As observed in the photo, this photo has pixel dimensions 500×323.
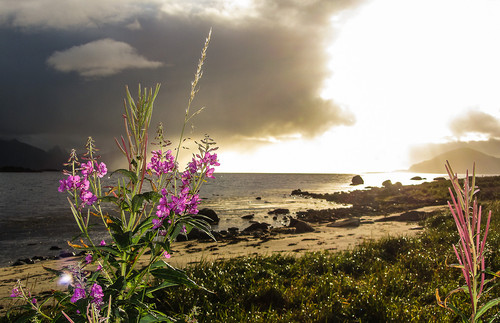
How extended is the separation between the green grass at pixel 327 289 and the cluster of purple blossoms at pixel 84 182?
7.55 feet

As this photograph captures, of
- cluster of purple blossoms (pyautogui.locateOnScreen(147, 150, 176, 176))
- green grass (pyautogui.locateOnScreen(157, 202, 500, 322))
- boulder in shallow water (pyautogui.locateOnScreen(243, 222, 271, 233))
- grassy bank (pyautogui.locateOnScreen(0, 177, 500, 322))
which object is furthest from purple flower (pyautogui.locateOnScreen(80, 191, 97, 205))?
boulder in shallow water (pyautogui.locateOnScreen(243, 222, 271, 233))

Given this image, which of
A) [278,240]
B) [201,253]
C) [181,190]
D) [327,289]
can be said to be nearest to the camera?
[181,190]

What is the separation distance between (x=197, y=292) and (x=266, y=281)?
1.40m

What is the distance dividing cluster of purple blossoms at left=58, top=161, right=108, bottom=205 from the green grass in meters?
2.30

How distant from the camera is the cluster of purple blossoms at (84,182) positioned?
3039 mm

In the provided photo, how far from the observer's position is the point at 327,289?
6703 millimetres

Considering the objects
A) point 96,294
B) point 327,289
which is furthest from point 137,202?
point 327,289

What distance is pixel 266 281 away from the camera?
6.95m

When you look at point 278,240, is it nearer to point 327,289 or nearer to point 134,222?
point 327,289

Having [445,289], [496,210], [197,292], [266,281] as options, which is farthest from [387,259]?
[496,210]

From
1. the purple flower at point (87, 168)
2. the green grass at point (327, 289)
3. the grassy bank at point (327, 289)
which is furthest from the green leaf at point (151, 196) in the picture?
the green grass at point (327, 289)

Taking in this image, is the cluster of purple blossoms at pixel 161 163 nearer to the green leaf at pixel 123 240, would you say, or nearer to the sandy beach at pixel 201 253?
the green leaf at pixel 123 240

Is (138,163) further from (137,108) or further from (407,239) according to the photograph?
(407,239)

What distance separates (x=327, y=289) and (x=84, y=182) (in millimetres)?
5268
